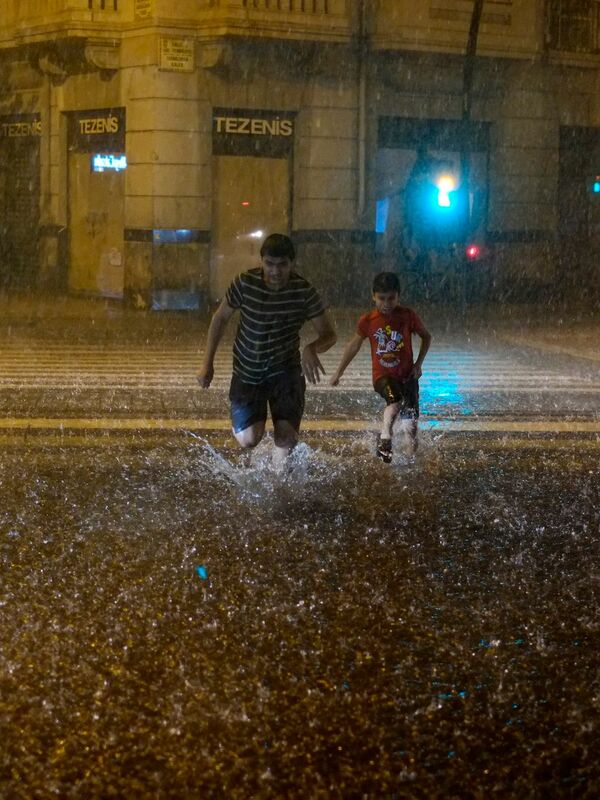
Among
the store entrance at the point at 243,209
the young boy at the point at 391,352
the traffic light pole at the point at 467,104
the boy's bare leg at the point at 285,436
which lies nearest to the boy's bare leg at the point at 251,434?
the boy's bare leg at the point at 285,436

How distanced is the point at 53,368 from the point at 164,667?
10.1m

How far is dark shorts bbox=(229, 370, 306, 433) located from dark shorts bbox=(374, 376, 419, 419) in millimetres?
1126

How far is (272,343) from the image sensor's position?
320 inches

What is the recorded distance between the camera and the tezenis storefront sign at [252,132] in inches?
993

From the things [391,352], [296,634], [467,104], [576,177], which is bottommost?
[296,634]

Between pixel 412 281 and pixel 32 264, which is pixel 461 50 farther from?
pixel 32 264

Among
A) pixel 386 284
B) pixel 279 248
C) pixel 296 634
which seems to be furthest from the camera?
pixel 386 284

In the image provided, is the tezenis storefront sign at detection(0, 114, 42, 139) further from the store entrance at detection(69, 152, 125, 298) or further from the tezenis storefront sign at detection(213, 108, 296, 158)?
the tezenis storefront sign at detection(213, 108, 296, 158)

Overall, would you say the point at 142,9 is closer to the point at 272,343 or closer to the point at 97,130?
the point at 97,130

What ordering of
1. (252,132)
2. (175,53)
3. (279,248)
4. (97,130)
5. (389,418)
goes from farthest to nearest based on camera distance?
(97,130) < (252,132) < (175,53) < (389,418) < (279,248)

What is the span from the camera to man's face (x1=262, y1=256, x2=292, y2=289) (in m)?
7.84

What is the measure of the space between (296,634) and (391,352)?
411cm

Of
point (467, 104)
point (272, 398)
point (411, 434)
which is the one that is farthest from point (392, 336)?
point (467, 104)

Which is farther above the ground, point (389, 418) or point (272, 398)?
point (272, 398)
